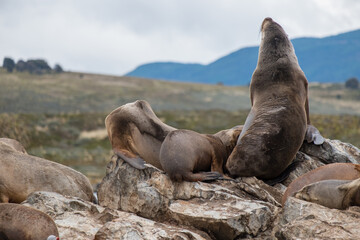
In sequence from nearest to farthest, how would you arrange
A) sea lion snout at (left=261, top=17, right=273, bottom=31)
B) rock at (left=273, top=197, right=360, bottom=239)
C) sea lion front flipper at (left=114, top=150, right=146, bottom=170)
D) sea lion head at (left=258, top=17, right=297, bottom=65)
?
rock at (left=273, top=197, right=360, bottom=239) → sea lion front flipper at (left=114, top=150, right=146, bottom=170) → sea lion head at (left=258, top=17, right=297, bottom=65) → sea lion snout at (left=261, top=17, right=273, bottom=31)

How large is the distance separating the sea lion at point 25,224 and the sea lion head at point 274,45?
507 cm

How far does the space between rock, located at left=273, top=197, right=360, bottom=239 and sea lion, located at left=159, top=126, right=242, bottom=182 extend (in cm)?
167

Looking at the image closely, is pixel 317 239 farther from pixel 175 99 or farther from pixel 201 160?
pixel 175 99

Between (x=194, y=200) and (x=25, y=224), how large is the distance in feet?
7.30

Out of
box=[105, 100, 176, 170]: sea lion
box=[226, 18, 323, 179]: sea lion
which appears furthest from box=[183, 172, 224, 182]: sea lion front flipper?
box=[105, 100, 176, 170]: sea lion

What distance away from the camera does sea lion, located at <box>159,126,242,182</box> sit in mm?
7613

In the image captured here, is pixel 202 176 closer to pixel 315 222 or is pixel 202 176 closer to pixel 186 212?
pixel 186 212

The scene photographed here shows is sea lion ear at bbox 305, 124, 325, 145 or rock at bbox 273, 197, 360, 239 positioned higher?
sea lion ear at bbox 305, 124, 325, 145

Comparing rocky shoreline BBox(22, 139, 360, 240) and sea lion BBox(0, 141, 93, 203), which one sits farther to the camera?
sea lion BBox(0, 141, 93, 203)

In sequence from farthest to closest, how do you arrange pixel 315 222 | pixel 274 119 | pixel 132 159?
1. pixel 274 119
2. pixel 132 159
3. pixel 315 222

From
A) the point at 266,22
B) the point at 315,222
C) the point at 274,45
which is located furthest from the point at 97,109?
the point at 315,222

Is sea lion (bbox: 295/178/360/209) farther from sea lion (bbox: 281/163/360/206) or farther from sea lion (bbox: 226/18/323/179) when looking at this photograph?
sea lion (bbox: 226/18/323/179)

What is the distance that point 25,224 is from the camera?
6.42 m

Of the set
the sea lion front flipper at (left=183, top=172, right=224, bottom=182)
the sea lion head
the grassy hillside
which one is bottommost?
the grassy hillside
